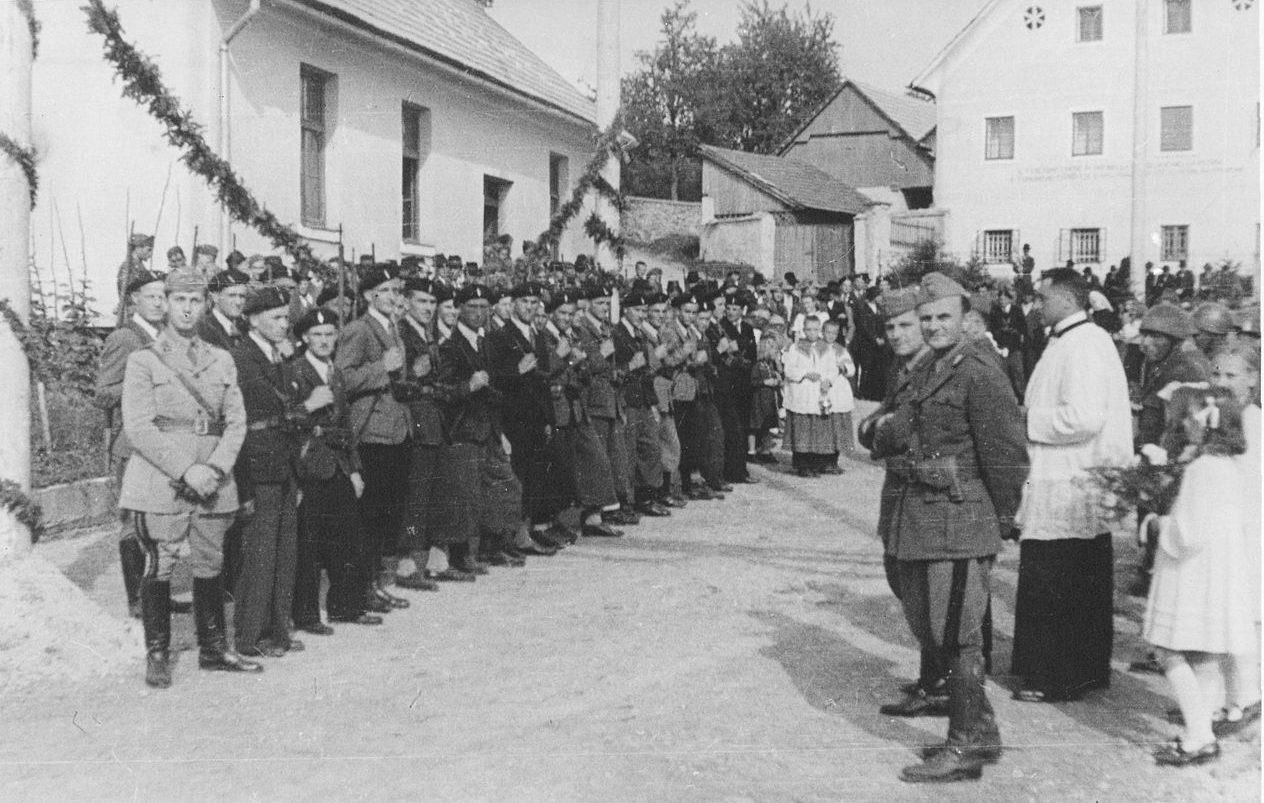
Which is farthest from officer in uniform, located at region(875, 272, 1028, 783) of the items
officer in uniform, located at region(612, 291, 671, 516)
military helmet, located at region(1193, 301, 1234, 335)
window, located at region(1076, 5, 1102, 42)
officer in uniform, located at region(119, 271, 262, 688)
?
window, located at region(1076, 5, 1102, 42)

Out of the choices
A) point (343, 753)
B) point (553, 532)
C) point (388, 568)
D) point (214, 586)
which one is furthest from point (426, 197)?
point (343, 753)

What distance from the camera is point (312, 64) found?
1352 centimetres

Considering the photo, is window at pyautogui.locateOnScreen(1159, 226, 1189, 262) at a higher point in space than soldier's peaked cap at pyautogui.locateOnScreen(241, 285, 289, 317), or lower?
higher

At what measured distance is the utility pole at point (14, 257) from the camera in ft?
25.0

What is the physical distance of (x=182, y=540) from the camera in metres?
5.79

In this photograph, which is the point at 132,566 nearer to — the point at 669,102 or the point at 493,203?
the point at 493,203

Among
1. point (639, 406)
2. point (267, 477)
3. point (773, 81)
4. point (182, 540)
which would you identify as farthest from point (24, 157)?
point (773, 81)

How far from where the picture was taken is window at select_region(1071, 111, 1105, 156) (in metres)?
15.7

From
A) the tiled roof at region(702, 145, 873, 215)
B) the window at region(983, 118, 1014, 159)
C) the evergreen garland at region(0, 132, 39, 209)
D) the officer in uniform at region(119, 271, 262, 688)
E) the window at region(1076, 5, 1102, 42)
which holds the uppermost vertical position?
the tiled roof at region(702, 145, 873, 215)

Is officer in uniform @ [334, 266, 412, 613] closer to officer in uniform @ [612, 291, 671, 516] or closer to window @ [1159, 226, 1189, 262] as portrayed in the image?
officer in uniform @ [612, 291, 671, 516]

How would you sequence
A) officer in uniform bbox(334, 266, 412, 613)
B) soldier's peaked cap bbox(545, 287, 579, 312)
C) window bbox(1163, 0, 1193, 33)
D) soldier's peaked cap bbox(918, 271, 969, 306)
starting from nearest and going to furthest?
soldier's peaked cap bbox(918, 271, 969, 306), officer in uniform bbox(334, 266, 412, 613), soldier's peaked cap bbox(545, 287, 579, 312), window bbox(1163, 0, 1193, 33)

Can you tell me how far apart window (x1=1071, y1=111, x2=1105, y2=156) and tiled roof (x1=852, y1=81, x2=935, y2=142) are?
Answer: 25.3 metres

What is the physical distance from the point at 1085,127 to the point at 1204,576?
1235 cm

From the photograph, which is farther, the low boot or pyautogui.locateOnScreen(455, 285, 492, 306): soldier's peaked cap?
pyautogui.locateOnScreen(455, 285, 492, 306): soldier's peaked cap
